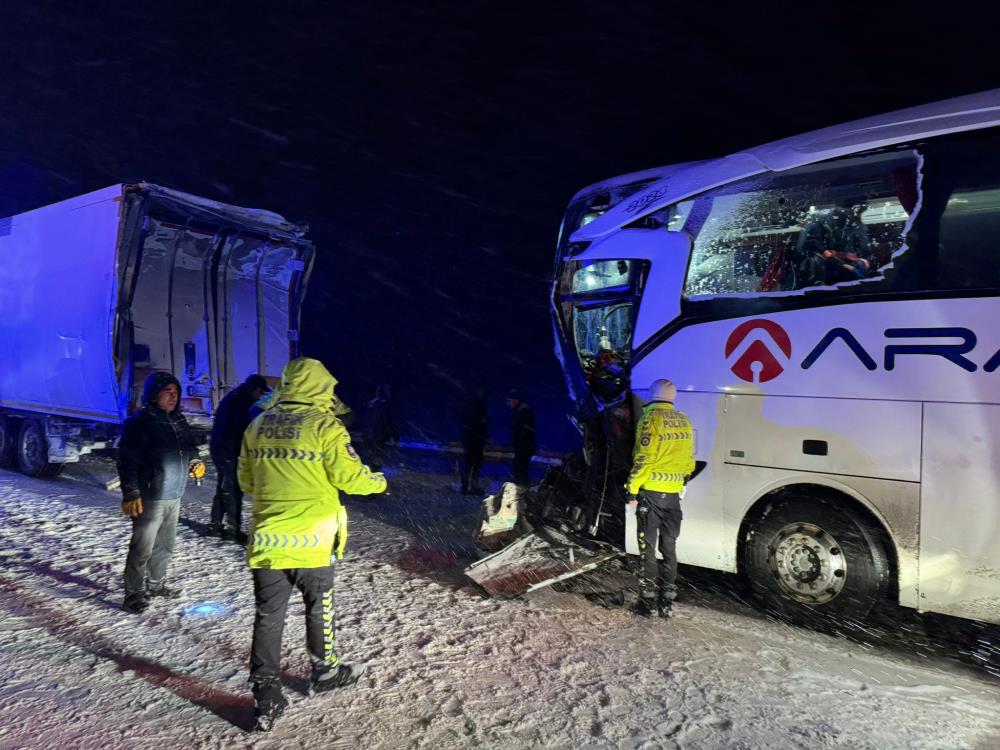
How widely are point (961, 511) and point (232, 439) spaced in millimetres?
6110

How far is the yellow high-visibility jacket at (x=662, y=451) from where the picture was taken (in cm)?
475

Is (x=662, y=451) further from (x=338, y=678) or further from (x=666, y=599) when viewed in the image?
(x=338, y=678)

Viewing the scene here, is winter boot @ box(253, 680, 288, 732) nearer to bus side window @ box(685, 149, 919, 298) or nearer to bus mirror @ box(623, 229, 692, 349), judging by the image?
bus mirror @ box(623, 229, 692, 349)

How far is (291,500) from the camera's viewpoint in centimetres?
318

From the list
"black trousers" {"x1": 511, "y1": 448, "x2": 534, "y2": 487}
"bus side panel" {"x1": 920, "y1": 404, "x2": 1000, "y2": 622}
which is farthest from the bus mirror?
"black trousers" {"x1": 511, "y1": 448, "x2": 534, "y2": 487}

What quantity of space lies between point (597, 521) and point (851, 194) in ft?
10.9

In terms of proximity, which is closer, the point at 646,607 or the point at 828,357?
the point at 828,357

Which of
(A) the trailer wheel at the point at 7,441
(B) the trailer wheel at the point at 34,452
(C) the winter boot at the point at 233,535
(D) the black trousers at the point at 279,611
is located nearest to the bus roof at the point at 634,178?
(D) the black trousers at the point at 279,611

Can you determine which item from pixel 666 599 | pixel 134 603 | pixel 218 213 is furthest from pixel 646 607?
pixel 218 213

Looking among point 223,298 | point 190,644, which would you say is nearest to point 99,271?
point 223,298

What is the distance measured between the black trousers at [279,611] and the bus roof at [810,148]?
391cm

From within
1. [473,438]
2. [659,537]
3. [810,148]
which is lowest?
[659,537]

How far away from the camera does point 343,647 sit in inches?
162

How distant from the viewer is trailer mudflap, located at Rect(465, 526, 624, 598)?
517 cm
